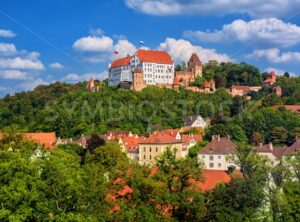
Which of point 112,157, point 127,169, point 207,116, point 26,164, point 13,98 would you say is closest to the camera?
point 26,164

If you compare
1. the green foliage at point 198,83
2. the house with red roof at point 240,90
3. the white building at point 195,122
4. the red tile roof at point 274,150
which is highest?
the green foliage at point 198,83

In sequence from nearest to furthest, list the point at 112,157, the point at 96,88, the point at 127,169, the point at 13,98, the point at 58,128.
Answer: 1. the point at 127,169
2. the point at 112,157
3. the point at 58,128
4. the point at 96,88
5. the point at 13,98

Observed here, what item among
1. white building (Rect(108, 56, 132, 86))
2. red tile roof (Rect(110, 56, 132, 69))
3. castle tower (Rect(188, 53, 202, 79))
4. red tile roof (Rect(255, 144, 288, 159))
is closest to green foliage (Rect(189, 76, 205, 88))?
castle tower (Rect(188, 53, 202, 79))

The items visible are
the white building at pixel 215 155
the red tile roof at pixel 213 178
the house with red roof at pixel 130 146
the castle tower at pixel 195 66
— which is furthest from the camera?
the castle tower at pixel 195 66

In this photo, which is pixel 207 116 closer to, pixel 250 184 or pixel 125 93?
pixel 125 93

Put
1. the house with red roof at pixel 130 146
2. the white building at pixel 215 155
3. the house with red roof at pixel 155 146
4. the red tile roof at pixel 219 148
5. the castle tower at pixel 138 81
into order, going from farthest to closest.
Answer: the castle tower at pixel 138 81, the house with red roof at pixel 130 146, the house with red roof at pixel 155 146, the red tile roof at pixel 219 148, the white building at pixel 215 155

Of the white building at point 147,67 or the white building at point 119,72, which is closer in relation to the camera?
the white building at point 147,67

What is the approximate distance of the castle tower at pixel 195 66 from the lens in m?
122

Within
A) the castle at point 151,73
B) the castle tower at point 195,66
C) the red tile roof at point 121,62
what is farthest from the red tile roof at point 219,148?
the castle tower at point 195,66

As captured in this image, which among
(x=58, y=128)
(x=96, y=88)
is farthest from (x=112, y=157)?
(x=96, y=88)

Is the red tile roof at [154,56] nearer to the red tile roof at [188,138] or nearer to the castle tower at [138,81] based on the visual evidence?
the castle tower at [138,81]

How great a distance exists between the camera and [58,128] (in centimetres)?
8888

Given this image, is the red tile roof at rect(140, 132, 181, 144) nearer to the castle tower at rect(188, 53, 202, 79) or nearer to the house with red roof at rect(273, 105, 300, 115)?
the house with red roof at rect(273, 105, 300, 115)

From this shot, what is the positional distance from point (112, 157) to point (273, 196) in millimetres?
23411
